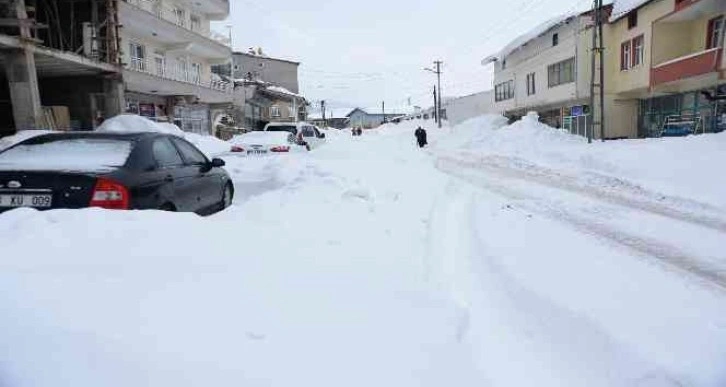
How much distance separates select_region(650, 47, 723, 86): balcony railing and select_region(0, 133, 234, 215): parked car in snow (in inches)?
810

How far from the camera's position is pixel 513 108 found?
134 feet

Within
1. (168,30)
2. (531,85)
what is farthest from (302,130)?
(531,85)

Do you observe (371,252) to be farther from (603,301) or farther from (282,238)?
(603,301)

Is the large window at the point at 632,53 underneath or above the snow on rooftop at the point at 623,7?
underneath

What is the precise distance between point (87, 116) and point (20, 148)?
16494 mm

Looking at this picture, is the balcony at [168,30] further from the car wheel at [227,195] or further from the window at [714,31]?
the window at [714,31]

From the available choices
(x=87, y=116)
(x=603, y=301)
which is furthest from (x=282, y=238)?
(x=87, y=116)

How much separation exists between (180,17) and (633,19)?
26089 mm

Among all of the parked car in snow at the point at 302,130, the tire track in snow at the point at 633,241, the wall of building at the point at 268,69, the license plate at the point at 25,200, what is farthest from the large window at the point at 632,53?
the wall of building at the point at 268,69

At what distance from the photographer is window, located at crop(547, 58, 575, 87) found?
101 ft

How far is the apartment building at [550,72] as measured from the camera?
97.6 feet

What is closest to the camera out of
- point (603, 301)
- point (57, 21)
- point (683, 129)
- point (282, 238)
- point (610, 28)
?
point (603, 301)

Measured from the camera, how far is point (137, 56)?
26.4 m

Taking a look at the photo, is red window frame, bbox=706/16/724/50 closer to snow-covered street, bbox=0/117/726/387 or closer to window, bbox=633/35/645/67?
window, bbox=633/35/645/67
